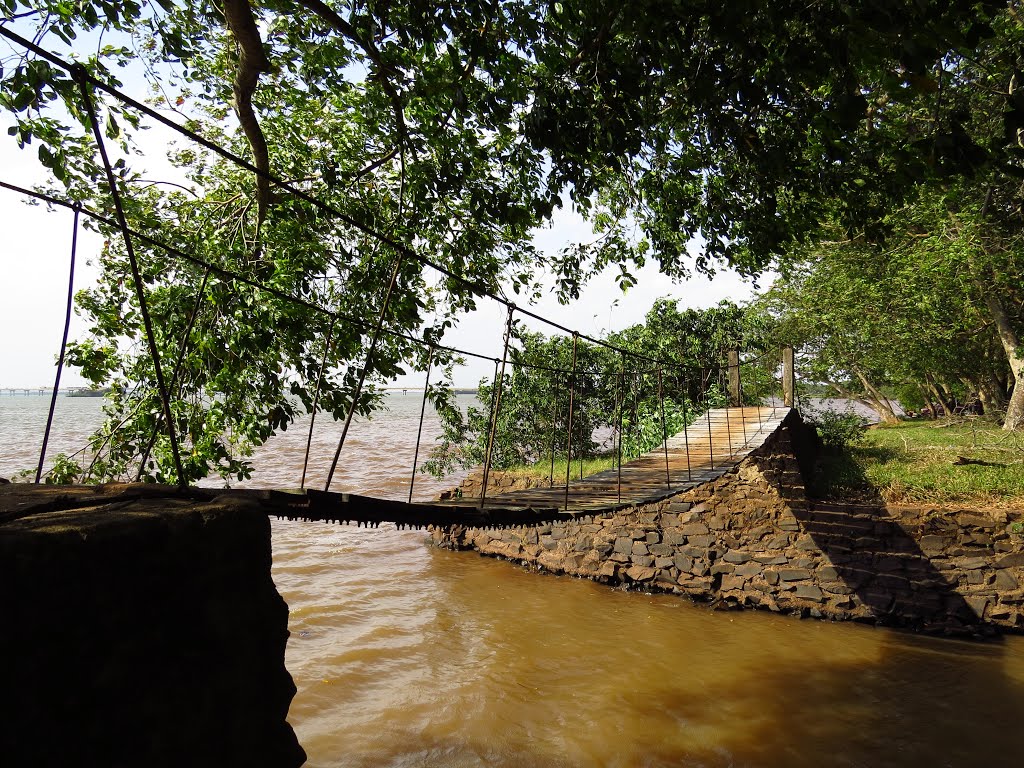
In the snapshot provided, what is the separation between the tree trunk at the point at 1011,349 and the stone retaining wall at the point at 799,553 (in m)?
2.81

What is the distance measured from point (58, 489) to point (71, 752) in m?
0.82

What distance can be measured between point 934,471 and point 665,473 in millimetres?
3702

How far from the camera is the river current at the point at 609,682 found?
13.3 feet

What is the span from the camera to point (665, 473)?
4789 millimetres

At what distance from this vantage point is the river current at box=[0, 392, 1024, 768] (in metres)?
4.06

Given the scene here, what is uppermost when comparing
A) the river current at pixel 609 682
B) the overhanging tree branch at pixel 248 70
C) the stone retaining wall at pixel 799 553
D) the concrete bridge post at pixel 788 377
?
the overhanging tree branch at pixel 248 70

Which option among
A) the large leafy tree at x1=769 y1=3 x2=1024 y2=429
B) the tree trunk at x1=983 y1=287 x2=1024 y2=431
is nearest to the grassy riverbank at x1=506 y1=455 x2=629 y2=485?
the large leafy tree at x1=769 y1=3 x2=1024 y2=429

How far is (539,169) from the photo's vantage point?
405 cm

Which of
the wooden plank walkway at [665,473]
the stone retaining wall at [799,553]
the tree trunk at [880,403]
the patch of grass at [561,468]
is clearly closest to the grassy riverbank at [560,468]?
the patch of grass at [561,468]

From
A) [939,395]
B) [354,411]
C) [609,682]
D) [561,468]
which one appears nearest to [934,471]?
[609,682]

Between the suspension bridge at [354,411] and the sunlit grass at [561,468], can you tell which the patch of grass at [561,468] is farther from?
the suspension bridge at [354,411]

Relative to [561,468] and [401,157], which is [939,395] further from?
[401,157]

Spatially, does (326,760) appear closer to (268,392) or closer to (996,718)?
(268,392)

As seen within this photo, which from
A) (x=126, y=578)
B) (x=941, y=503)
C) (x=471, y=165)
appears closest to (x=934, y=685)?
(x=941, y=503)
